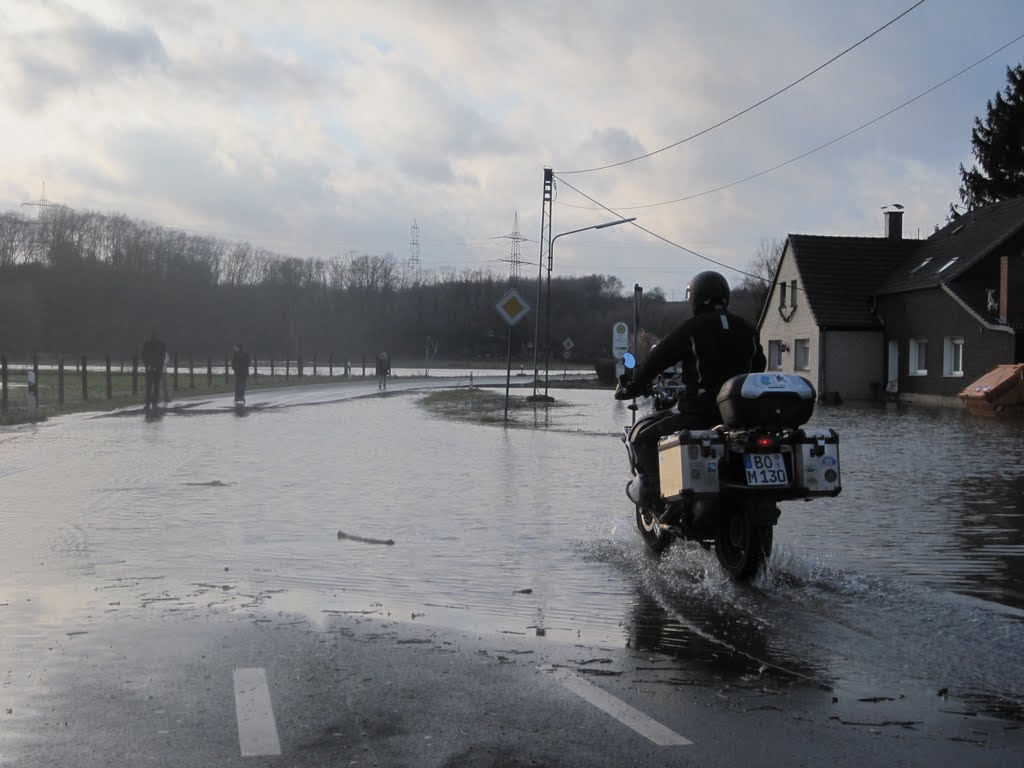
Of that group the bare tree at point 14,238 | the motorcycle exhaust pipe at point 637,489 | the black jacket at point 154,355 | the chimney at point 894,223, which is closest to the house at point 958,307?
the chimney at point 894,223

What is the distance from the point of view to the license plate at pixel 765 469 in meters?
6.77

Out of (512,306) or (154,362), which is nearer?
(512,306)

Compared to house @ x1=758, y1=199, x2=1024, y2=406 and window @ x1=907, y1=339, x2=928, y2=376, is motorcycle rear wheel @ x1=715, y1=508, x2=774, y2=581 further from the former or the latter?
window @ x1=907, y1=339, x2=928, y2=376

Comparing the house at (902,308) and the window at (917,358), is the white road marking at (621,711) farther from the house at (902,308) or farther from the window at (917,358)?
the window at (917,358)

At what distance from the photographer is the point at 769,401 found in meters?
6.74

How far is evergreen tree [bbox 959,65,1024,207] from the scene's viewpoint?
59594mm

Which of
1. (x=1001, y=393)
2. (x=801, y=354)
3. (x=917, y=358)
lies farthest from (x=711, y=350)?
(x=801, y=354)

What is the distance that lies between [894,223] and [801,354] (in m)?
9.42

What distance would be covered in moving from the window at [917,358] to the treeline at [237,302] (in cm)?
3143

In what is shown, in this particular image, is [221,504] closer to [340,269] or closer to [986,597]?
[986,597]

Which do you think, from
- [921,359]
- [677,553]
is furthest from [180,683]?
[921,359]

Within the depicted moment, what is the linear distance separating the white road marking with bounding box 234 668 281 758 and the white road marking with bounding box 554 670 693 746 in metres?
1.28

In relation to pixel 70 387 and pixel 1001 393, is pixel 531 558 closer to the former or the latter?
pixel 1001 393

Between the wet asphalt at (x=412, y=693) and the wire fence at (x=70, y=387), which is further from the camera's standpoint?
the wire fence at (x=70, y=387)
